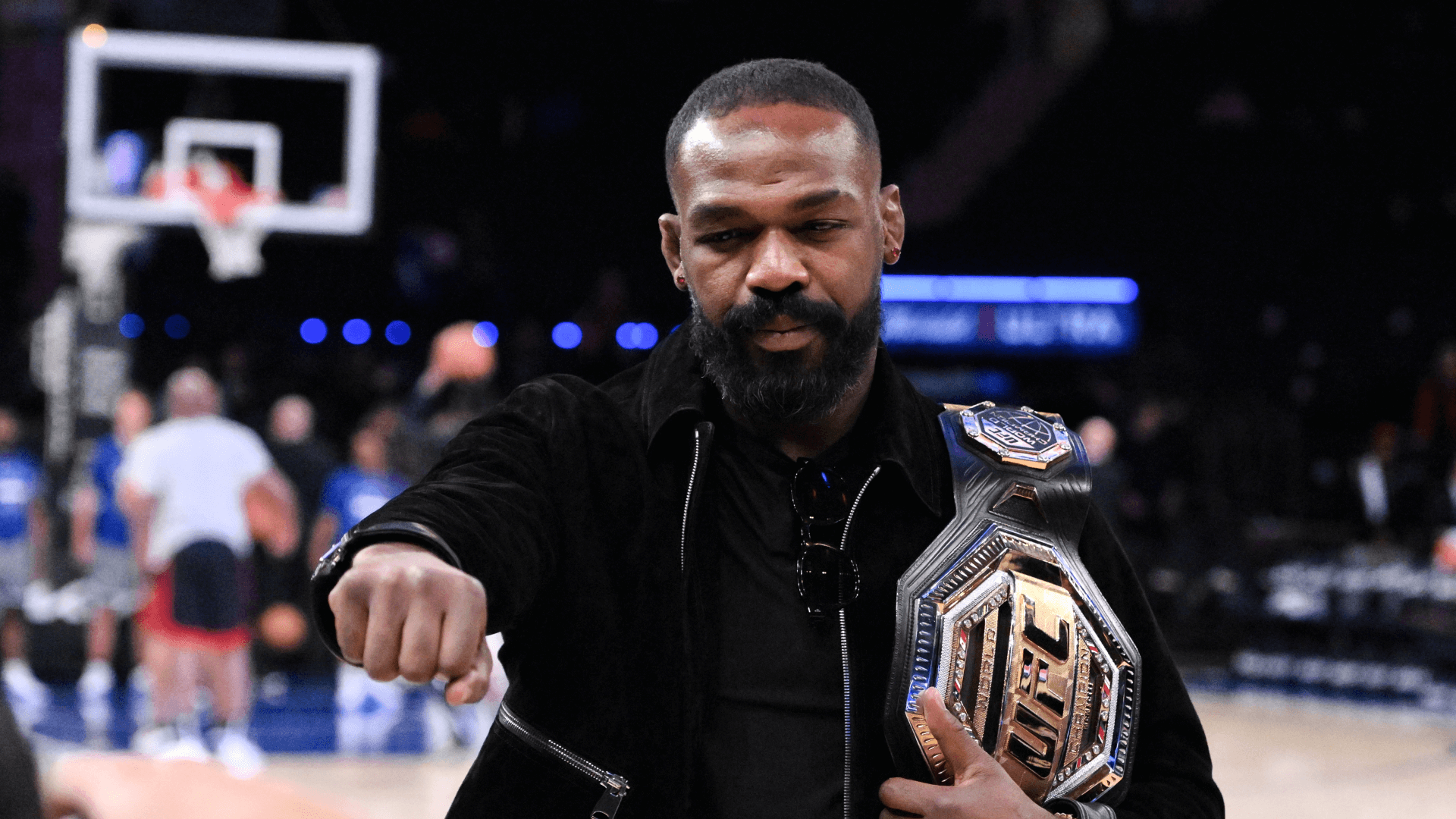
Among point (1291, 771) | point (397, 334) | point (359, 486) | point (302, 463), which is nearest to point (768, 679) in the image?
point (359, 486)

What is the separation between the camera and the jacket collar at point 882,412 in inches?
55.2

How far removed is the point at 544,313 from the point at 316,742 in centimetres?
805

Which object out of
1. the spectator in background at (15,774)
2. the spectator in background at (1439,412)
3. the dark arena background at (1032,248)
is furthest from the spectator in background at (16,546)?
the spectator in background at (1439,412)

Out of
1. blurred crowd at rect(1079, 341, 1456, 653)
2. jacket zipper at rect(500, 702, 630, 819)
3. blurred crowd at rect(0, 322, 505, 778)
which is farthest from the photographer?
blurred crowd at rect(1079, 341, 1456, 653)

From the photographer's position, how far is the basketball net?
8000 mm

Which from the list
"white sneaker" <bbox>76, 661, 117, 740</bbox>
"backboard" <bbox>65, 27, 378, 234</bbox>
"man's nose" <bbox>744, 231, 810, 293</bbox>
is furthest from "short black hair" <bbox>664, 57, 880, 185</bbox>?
"backboard" <bbox>65, 27, 378, 234</bbox>

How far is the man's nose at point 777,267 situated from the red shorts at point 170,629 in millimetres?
5246

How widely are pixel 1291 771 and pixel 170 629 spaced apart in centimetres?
573

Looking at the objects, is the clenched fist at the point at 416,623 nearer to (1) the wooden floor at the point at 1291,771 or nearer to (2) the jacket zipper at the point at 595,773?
(2) the jacket zipper at the point at 595,773

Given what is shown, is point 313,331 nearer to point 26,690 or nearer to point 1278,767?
point 26,690

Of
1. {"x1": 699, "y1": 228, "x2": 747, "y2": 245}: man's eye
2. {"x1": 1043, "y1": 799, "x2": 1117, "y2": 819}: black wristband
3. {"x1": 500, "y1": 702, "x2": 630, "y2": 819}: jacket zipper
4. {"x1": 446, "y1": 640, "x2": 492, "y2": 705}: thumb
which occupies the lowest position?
{"x1": 1043, "y1": 799, "x2": 1117, "y2": 819}: black wristband

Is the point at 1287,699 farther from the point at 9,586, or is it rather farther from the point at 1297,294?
the point at 9,586

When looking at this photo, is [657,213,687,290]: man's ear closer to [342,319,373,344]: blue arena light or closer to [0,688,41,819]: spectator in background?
[0,688,41,819]: spectator in background

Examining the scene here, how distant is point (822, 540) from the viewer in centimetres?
140
